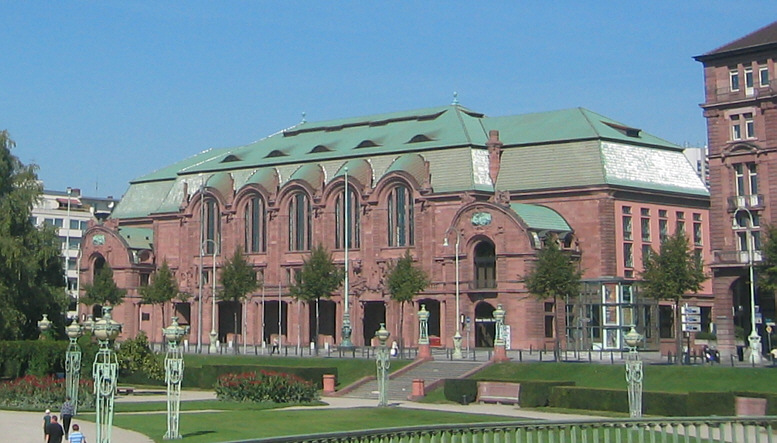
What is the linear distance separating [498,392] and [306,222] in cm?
5416

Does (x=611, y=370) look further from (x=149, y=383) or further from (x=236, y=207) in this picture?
(x=236, y=207)

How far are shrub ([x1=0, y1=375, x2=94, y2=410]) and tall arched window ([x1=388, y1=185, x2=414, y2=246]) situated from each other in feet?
169

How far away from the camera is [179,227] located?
126m

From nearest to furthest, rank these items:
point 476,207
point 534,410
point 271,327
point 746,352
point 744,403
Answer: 1. point 744,403
2. point 534,410
3. point 746,352
4. point 476,207
5. point 271,327

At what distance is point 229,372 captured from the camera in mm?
77188

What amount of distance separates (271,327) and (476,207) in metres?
27.6

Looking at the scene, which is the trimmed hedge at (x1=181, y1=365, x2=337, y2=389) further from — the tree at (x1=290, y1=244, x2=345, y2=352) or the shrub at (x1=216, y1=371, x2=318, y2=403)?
the tree at (x1=290, y1=244, x2=345, y2=352)

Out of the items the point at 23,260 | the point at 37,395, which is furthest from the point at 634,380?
the point at 23,260

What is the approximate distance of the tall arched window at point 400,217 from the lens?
11000 cm

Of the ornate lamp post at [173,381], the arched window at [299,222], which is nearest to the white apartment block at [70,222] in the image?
the arched window at [299,222]

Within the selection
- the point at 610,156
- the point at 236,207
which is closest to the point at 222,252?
the point at 236,207

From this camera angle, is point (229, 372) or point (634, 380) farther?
point (229, 372)

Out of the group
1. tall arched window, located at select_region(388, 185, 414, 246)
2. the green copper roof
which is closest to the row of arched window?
tall arched window, located at select_region(388, 185, 414, 246)

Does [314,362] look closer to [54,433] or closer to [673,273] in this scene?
[673,273]
